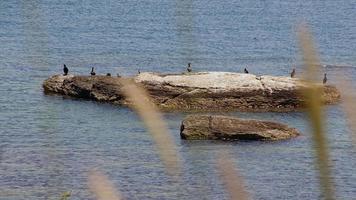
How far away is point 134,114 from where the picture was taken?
125ft

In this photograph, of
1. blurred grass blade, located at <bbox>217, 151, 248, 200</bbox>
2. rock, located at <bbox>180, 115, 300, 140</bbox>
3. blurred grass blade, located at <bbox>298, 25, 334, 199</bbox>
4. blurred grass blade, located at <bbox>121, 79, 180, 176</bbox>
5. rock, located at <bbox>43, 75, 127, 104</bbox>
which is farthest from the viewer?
rock, located at <bbox>43, 75, 127, 104</bbox>

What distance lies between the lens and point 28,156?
96.6ft

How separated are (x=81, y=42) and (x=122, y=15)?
20.7 metres

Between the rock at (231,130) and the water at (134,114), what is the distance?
449 millimetres

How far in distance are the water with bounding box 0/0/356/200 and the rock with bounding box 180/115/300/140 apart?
0.45 metres

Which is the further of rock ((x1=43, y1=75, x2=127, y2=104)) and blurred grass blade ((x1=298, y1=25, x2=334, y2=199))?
rock ((x1=43, y1=75, x2=127, y2=104))

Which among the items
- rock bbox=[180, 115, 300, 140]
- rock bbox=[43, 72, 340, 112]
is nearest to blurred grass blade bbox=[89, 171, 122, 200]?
rock bbox=[180, 115, 300, 140]

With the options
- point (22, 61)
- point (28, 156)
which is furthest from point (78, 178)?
point (22, 61)

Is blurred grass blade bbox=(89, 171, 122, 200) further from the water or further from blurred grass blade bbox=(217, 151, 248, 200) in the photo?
the water

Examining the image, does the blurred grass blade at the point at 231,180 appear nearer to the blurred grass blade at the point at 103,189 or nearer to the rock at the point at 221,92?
the blurred grass blade at the point at 103,189

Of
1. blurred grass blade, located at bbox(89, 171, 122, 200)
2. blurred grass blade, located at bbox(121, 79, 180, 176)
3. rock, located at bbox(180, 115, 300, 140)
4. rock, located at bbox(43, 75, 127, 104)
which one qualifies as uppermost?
blurred grass blade, located at bbox(121, 79, 180, 176)

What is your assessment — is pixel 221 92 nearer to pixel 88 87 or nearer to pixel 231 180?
pixel 88 87

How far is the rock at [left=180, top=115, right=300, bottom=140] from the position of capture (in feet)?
110

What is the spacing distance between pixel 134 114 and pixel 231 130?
5532 millimetres
